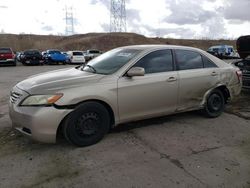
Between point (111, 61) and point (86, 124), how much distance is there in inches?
54.4

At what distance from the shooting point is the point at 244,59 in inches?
336

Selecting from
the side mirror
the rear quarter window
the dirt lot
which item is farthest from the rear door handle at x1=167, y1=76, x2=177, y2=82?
the dirt lot

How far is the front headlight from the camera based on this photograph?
400 centimetres

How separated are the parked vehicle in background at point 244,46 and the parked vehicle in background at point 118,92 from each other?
2978 millimetres

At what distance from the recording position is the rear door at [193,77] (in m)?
5.36

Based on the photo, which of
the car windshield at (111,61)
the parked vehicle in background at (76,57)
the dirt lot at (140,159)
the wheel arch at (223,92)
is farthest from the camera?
the parked vehicle in background at (76,57)

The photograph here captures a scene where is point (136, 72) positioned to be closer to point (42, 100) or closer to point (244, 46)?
point (42, 100)

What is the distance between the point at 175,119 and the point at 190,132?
764 mm

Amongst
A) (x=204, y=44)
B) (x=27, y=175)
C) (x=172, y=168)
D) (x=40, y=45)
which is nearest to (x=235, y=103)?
(x=172, y=168)

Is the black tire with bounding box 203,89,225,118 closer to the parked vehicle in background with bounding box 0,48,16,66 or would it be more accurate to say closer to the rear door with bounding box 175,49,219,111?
the rear door with bounding box 175,49,219,111

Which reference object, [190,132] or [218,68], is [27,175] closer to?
[190,132]

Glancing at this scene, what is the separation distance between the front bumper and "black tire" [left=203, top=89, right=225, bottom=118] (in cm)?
313

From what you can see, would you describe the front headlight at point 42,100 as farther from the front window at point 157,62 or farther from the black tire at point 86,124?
the front window at point 157,62

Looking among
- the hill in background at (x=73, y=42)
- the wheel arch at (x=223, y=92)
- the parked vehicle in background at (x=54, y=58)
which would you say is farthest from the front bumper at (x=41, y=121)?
the hill in background at (x=73, y=42)
